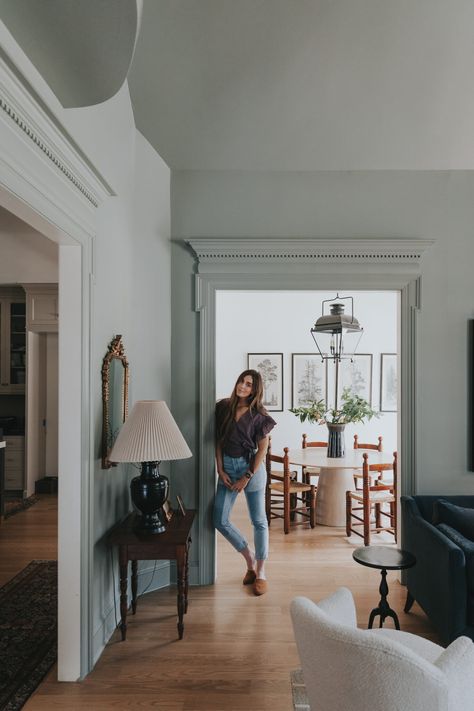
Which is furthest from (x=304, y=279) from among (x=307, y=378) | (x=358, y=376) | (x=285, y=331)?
(x=358, y=376)

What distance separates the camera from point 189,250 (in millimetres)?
3752

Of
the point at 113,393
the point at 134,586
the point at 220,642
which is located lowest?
the point at 220,642

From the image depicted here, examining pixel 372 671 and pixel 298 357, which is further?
pixel 298 357

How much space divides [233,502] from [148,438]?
1168 millimetres

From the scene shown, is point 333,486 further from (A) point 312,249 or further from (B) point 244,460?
(A) point 312,249

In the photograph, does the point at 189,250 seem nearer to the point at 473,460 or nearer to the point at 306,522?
the point at 473,460

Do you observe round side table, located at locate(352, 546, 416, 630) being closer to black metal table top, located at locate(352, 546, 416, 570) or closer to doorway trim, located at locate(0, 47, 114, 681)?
black metal table top, located at locate(352, 546, 416, 570)

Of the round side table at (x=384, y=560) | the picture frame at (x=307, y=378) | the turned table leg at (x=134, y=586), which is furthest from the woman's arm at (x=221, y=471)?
the picture frame at (x=307, y=378)

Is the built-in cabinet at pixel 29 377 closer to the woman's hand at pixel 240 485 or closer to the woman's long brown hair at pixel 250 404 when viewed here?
the woman's long brown hair at pixel 250 404

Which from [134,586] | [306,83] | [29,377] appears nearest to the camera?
[306,83]

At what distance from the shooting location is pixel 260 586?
354cm

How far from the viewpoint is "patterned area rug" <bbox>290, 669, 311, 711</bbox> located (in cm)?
221

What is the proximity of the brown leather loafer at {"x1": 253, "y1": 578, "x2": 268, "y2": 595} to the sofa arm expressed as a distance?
101cm

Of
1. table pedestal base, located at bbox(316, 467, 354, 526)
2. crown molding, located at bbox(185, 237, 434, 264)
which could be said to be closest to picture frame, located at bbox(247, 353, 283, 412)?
table pedestal base, located at bbox(316, 467, 354, 526)
